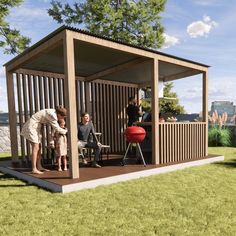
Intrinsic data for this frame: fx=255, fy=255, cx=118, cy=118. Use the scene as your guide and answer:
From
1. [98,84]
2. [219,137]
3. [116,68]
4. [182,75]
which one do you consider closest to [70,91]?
[116,68]

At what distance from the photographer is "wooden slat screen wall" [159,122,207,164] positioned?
21.5 feet

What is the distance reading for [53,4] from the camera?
16.1 m

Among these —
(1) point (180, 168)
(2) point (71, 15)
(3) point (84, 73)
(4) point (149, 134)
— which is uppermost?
(2) point (71, 15)

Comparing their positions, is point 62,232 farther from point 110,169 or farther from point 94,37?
point 94,37

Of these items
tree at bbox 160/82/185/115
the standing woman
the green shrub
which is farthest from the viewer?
tree at bbox 160/82/185/115

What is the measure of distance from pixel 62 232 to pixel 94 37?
11.9 feet

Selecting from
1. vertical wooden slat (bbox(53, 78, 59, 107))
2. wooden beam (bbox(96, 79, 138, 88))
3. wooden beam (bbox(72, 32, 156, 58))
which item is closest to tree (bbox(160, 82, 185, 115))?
wooden beam (bbox(96, 79, 138, 88))

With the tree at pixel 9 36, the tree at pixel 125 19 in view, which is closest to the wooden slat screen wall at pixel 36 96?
the tree at pixel 9 36

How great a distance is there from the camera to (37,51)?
5570mm

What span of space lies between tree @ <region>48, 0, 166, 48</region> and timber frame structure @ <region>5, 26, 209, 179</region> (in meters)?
5.73

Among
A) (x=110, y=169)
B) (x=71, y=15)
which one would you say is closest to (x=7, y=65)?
(x=110, y=169)

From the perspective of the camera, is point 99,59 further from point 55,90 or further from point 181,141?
point 181,141

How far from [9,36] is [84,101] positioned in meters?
6.67

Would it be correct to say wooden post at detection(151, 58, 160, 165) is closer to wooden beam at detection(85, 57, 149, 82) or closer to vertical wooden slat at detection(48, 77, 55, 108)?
wooden beam at detection(85, 57, 149, 82)
